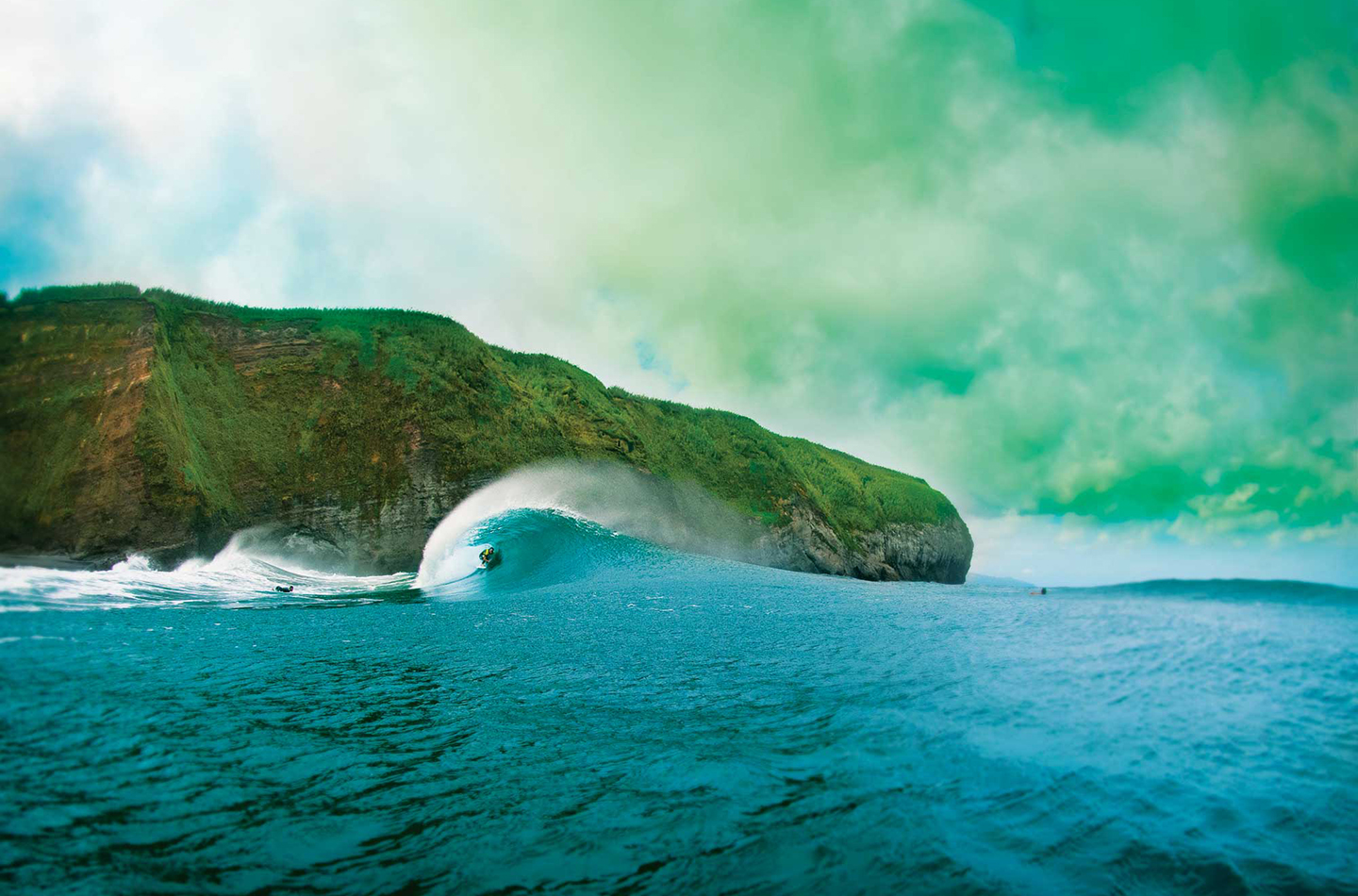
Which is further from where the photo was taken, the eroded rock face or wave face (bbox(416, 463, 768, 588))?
the eroded rock face

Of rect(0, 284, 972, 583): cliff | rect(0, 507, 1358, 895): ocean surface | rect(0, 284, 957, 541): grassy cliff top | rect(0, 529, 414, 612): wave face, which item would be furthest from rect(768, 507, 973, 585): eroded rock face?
rect(0, 507, 1358, 895): ocean surface

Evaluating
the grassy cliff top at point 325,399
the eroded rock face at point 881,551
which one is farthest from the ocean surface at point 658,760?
the eroded rock face at point 881,551

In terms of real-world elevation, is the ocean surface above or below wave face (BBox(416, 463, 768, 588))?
below

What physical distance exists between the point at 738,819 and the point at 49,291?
36490mm

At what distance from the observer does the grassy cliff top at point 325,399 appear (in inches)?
1078

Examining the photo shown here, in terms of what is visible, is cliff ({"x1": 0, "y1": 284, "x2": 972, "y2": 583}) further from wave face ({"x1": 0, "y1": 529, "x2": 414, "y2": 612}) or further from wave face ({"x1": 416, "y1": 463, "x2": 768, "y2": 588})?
wave face ({"x1": 416, "y1": 463, "x2": 768, "y2": 588})

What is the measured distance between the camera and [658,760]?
4.87 m

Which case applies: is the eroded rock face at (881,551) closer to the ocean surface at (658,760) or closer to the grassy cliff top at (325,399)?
the grassy cliff top at (325,399)

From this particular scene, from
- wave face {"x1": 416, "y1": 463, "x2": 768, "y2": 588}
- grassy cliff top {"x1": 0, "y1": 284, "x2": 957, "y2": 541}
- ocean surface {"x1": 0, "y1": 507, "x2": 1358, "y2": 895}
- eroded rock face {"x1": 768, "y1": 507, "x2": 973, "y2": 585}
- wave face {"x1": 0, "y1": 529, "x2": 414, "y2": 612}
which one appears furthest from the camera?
eroded rock face {"x1": 768, "y1": 507, "x2": 973, "y2": 585}

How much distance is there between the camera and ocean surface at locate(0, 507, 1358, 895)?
338cm

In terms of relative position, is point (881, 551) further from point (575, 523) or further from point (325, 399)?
point (325, 399)

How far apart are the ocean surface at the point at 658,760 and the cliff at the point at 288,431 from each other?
1836 centimetres

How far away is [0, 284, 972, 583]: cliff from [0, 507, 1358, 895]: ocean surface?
723 inches

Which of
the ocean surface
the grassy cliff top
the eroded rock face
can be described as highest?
the grassy cliff top
